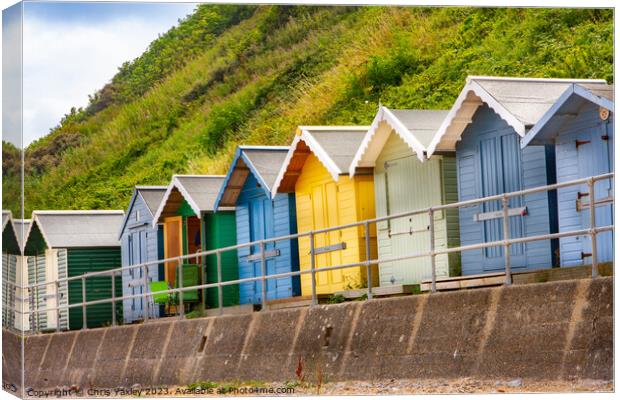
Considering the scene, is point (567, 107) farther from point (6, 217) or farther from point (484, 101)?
point (6, 217)

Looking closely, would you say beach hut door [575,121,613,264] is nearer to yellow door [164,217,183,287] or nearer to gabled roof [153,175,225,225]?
gabled roof [153,175,225,225]

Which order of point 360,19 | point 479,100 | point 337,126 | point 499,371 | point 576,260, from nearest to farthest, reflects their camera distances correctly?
point 499,371 → point 576,260 → point 479,100 → point 360,19 → point 337,126

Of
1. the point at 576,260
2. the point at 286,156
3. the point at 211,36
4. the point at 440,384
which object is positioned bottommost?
the point at 440,384

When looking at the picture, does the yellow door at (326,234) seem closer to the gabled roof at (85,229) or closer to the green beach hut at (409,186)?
the green beach hut at (409,186)

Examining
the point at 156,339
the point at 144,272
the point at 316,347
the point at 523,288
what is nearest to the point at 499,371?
the point at 523,288

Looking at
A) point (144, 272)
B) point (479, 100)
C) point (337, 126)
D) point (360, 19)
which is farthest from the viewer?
point (144, 272)

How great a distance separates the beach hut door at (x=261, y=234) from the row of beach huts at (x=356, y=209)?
36 mm

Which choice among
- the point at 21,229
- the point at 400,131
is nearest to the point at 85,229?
the point at 21,229

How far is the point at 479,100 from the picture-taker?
26.8m

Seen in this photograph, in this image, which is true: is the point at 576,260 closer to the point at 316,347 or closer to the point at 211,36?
the point at 316,347

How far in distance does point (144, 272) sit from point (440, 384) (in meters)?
12.7

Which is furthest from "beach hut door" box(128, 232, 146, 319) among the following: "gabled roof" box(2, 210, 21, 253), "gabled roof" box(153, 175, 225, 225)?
"gabled roof" box(2, 210, 21, 253)

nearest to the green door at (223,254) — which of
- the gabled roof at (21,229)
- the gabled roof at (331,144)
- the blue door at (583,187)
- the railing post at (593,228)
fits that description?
the gabled roof at (331,144)

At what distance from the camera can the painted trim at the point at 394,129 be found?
90.7 ft
